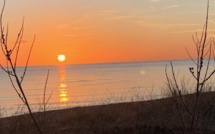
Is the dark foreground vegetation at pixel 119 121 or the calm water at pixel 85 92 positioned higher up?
the dark foreground vegetation at pixel 119 121

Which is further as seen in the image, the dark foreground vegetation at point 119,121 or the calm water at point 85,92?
the calm water at point 85,92

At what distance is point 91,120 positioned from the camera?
11.5 metres

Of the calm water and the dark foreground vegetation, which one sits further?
the calm water

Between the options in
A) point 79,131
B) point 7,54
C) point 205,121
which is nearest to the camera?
point 7,54

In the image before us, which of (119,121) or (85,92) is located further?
(85,92)

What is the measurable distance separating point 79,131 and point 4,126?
133 inches

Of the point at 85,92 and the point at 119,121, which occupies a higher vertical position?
the point at 119,121

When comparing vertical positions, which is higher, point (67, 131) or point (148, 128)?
point (148, 128)

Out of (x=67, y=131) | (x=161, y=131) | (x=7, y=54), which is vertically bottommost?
(x=67, y=131)

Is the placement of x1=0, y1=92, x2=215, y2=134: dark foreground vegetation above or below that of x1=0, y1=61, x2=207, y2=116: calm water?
above

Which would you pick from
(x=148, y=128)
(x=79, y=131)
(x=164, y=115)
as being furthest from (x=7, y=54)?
(x=164, y=115)

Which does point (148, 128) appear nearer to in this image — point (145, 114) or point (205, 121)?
point (205, 121)

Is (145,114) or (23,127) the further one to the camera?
(145,114)

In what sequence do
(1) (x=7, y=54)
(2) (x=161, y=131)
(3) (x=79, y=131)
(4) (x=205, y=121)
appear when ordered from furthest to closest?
(4) (x=205, y=121) → (3) (x=79, y=131) → (2) (x=161, y=131) → (1) (x=7, y=54)
